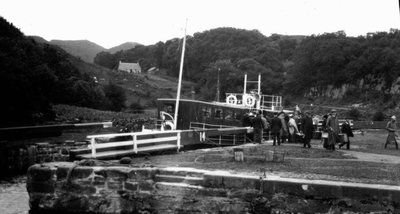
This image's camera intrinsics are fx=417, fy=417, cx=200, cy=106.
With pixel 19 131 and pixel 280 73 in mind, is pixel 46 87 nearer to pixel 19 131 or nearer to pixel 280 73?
pixel 19 131

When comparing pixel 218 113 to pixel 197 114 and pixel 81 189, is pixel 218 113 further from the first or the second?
pixel 81 189

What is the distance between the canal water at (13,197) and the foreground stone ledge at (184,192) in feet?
2.59

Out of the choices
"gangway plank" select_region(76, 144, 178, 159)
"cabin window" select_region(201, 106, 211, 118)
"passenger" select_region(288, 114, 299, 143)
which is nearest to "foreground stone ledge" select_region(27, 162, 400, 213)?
"gangway plank" select_region(76, 144, 178, 159)

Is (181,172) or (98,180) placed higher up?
(181,172)

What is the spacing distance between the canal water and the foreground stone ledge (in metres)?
0.79

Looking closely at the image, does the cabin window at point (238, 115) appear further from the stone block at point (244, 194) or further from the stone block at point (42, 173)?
the stone block at point (244, 194)

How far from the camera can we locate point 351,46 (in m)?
105

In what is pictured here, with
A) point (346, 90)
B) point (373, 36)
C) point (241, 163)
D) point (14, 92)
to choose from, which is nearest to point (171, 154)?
point (241, 163)

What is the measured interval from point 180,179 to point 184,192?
14.6 inches

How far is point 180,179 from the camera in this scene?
11.1m

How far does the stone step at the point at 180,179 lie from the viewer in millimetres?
10873

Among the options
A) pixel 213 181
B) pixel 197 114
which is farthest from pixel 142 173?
pixel 197 114

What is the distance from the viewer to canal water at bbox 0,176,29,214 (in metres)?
12.2

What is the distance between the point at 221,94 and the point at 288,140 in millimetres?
89172
